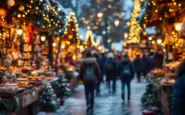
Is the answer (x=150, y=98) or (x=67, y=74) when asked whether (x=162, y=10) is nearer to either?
(x=150, y=98)

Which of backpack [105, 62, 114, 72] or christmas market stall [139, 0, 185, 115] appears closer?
christmas market stall [139, 0, 185, 115]

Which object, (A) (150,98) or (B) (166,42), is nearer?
(A) (150,98)

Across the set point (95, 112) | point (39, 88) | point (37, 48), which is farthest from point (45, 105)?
point (37, 48)

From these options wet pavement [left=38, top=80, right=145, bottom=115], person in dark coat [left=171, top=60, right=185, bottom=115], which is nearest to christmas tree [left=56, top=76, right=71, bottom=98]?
wet pavement [left=38, top=80, right=145, bottom=115]

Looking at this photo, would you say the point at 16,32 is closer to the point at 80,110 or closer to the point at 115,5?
the point at 80,110

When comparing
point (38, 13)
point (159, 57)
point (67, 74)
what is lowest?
point (67, 74)

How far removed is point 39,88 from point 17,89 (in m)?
2.42

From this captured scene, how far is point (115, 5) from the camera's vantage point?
6159 centimetres

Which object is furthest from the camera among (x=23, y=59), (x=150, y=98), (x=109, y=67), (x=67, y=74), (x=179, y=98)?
(x=67, y=74)

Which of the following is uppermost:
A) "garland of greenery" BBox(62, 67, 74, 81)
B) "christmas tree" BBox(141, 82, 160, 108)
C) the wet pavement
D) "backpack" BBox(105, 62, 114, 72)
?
"backpack" BBox(105, 62, 114, 72)

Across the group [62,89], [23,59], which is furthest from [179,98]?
[23,59]

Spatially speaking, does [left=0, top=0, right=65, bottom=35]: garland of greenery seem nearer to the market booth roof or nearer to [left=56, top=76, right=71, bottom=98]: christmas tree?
[left=56, top=76, right=71, bottom=98]: christmas tree

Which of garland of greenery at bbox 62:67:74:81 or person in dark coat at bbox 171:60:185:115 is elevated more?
person in dark coat at bbox 171:60:185:115

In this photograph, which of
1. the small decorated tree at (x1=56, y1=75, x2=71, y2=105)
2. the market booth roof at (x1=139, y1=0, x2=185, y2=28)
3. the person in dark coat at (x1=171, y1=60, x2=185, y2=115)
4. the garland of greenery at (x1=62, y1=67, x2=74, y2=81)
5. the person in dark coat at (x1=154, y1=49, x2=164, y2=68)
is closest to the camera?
the person in dark coat at (x1=171, y1=60, x2=185, y2=115)
